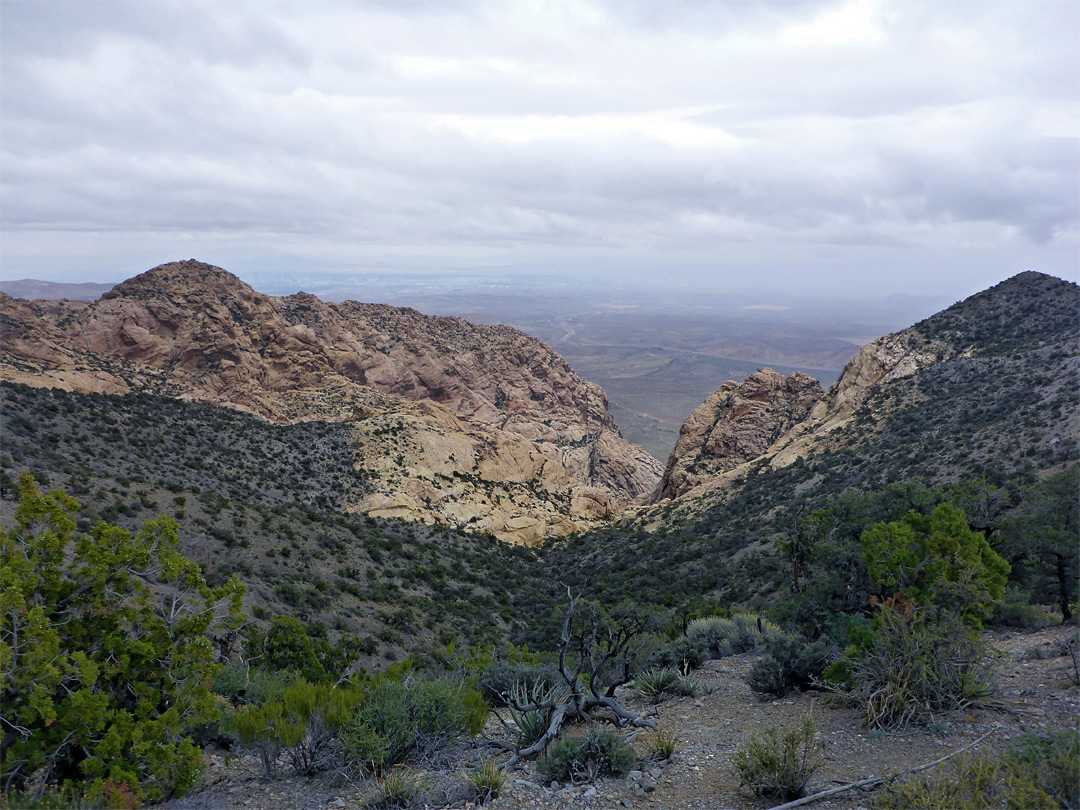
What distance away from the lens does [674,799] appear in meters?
6.08

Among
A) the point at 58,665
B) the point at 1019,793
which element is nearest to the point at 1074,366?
the point at 1019,793

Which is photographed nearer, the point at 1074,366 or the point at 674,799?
the point at 674,799

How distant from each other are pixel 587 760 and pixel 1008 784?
4.12m

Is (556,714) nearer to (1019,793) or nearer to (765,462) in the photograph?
(1019,793)

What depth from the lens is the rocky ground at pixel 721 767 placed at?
609 centimetres

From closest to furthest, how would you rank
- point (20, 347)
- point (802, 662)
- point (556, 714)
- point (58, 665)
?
point (58, 665) < point (556, 714) < point (802, 662) < point (20, 347)

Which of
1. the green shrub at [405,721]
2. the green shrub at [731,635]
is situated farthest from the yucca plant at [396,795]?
the green shrub at [731,635]

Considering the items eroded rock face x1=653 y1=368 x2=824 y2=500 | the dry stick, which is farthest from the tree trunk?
eroded rock face x1=653 y1=368 x2=824 y2=500

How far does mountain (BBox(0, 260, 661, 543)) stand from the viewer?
152 ft

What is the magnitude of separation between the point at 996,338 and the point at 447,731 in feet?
171

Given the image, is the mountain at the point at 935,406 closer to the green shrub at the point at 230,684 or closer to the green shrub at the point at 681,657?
the green shrub at the point at 681,657

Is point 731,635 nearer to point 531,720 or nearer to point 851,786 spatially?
point 531,720

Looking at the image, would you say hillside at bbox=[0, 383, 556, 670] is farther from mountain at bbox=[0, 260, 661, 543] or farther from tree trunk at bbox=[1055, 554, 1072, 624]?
tree trunk at bbox=[1055, 554, 1072, 624]

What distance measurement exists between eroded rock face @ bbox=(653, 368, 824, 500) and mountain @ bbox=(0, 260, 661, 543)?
28.8ft
